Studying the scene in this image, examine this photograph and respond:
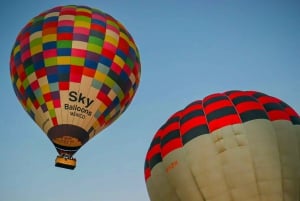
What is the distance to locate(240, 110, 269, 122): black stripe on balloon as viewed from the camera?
9172mm

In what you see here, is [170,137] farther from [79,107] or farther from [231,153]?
[79,107]

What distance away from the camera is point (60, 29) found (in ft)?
44.6

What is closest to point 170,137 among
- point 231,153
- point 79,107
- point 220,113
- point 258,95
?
point 220,113

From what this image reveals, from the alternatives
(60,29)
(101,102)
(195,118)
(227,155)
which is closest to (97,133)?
(101,102)

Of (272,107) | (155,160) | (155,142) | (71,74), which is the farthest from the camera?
(71,74)

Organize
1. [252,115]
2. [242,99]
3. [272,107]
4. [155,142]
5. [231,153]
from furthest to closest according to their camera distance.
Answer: [155,142], [242,99], [272,107], [252,115], [231,153]

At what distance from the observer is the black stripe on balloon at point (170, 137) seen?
32.0 ft

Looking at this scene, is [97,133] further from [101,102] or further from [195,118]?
[195,118]

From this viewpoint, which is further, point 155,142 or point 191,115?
point 155,142

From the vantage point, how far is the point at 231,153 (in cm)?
872

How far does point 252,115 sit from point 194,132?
1.48m

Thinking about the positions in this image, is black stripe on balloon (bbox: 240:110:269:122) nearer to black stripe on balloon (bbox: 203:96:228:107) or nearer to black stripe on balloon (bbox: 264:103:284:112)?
black stripe on balloon (bbox: 264:103:284:112)

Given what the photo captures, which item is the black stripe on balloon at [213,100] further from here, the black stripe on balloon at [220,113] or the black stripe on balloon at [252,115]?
the black stripe on balloon at [252,115]

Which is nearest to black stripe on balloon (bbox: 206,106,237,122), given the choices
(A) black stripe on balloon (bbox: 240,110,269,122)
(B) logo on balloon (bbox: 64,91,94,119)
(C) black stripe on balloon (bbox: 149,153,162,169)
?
(A) black stripe on balloon (bbox: 240,110,269,122)
